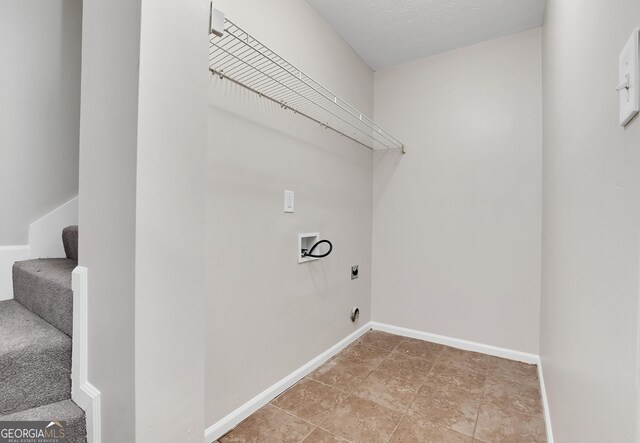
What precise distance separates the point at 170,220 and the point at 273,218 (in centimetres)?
87

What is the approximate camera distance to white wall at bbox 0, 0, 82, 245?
1.47 m

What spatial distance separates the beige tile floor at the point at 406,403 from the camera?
1.38 m

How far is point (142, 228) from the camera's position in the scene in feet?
2.36

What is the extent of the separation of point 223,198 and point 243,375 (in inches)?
35.3

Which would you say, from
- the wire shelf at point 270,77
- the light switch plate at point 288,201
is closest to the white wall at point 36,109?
the wire shelf at point 270,77

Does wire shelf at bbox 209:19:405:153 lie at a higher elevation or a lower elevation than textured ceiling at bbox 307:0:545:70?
lower

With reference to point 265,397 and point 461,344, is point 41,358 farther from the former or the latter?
point 461,344

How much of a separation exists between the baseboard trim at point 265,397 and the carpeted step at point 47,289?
0.76 m

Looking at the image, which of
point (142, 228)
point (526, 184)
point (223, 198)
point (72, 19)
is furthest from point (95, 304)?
point (526, 184)

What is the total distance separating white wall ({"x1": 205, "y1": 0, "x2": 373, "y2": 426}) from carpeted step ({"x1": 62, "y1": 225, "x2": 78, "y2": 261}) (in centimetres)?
85

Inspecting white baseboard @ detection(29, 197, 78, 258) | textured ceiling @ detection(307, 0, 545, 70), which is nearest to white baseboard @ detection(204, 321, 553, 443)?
white baseboard @ detection(29, 197, 78, 258)

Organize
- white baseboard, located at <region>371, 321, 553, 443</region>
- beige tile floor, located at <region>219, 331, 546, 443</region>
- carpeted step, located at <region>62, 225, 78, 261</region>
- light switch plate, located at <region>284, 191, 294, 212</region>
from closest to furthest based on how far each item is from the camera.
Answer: beige tile floor, located at <region>219, 331, 546, 443</region>, carpeted step, located at <region>62, 225, 78, 261</region>, light switch plate, located at <region>284, 191, 294, 212</region>, white baseboard, located at <region>371, 321, 553, 443</region>

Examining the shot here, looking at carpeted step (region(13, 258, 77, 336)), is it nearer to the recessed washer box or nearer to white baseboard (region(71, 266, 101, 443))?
white baseboard (region(71, 266, 101, 443))

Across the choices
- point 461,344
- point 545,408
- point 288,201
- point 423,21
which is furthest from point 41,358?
point 423,21
